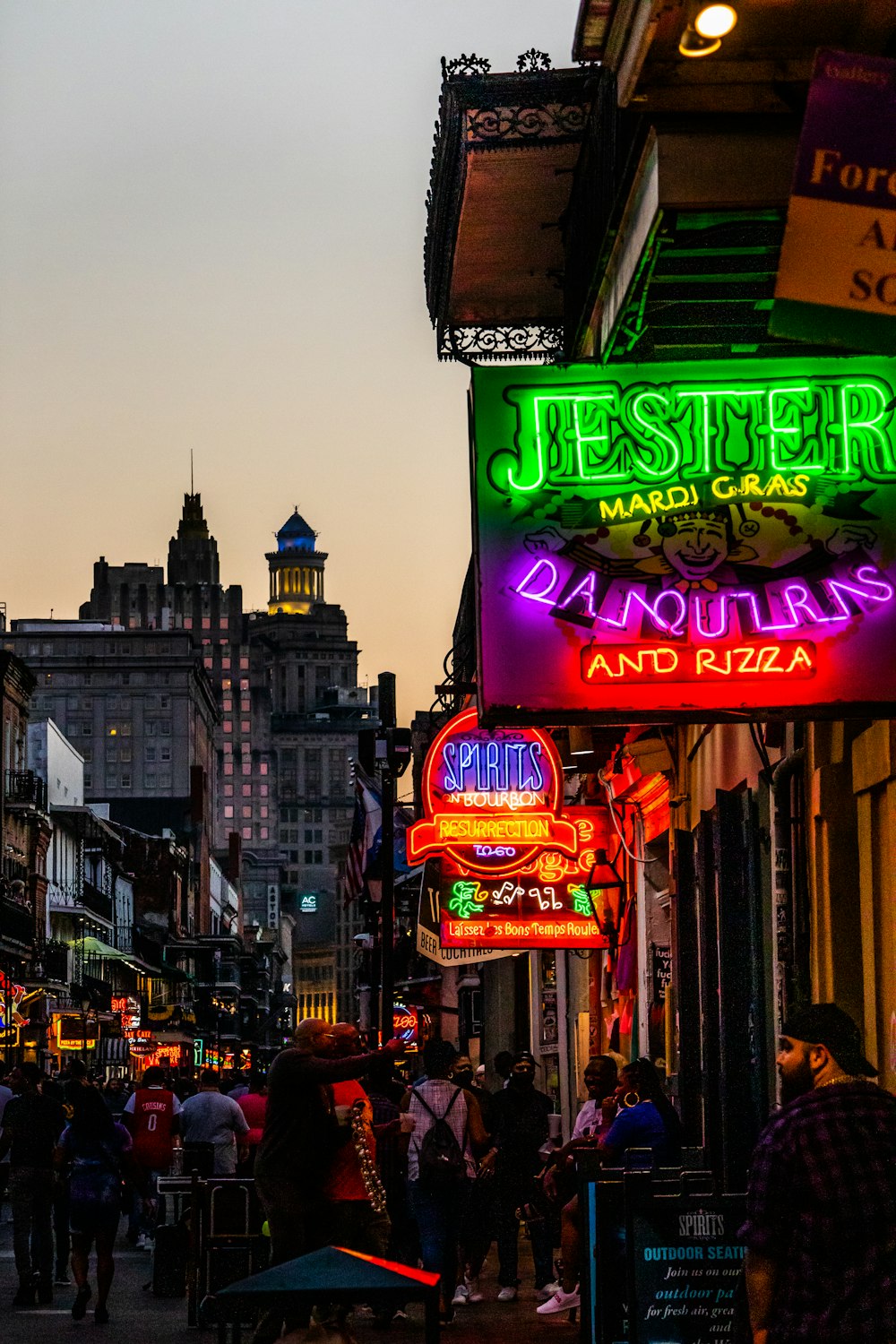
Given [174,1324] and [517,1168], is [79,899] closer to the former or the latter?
[517,1168]

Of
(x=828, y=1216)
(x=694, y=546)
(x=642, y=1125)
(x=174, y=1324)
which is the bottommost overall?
(x=174, y=1324)

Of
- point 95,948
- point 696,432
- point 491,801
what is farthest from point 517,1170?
point 95,948

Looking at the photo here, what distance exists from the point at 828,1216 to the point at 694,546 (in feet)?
10.2

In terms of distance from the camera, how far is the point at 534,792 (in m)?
18.2

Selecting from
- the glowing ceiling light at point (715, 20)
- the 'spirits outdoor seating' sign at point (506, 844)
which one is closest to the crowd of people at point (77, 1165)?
the 'spirits outdoor seating' sign at point (506, 844)

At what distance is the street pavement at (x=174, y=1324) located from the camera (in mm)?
14000

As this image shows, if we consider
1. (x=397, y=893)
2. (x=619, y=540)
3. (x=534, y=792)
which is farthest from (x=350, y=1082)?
(x=397, y=893)

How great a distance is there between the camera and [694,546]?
8867 mm

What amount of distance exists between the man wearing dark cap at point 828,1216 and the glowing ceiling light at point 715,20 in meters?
3.31

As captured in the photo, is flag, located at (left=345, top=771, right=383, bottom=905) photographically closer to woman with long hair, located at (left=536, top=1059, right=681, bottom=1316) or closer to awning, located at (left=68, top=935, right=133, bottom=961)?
woman with long hair, located at (left=536, top=1059, right=681, bottom=1316)

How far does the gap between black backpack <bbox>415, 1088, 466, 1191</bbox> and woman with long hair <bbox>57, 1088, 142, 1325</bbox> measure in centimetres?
216

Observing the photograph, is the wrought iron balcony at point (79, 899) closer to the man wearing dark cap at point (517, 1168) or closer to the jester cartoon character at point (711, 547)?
the man wearing dark cap at point (517, 1168)

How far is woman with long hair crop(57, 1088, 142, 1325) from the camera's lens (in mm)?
15328

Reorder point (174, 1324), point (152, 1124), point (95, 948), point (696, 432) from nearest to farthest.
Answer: point (696, 432)
point (174, 1324)
point (152, 1124)
point (95, 948)
